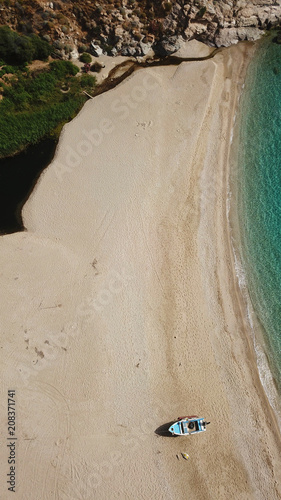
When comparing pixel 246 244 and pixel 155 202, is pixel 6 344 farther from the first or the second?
pixel 246 244

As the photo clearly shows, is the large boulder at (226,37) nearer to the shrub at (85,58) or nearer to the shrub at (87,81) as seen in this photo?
the shrub at (85,58)

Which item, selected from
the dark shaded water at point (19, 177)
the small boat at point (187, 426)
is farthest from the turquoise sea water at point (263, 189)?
the dark shaded water at point (19, 177)

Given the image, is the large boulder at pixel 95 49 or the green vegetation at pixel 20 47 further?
the large boulder at pixel 95 49

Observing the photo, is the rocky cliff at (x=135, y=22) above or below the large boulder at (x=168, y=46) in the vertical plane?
above

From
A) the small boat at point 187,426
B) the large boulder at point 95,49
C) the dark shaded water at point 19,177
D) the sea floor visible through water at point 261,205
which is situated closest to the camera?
the small boat at point 187,426

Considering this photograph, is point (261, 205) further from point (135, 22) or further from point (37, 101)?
point (37, 101)

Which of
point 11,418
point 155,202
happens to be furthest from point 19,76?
point 11,418

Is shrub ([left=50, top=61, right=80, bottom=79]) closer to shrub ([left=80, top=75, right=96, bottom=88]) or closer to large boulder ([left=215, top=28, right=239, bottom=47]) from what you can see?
shrub ([left=80, top=75, right=96, bottom=88])

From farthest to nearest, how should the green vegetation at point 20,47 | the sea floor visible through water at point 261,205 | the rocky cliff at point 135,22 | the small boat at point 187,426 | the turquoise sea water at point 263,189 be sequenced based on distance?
the rocky cliff at point 135,22 < the turquoise sea water at point 263,189 < the sea floor visible through water at point 261,205 < the green vegetation at point 20,47 < the small boat at point 187,426
